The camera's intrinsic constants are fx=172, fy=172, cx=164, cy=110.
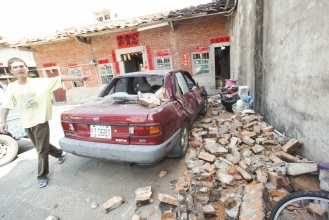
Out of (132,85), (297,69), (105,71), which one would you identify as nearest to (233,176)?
(297,69)

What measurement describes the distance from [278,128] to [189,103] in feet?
5.80

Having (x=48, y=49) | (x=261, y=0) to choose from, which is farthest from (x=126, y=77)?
(x=48, y=49)

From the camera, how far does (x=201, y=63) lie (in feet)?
29.5

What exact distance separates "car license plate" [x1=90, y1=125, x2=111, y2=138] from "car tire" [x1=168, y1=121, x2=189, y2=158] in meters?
1.12

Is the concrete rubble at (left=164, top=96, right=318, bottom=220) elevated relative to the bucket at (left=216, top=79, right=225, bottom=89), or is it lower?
lower

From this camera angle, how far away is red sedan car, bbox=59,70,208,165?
218 centimetres

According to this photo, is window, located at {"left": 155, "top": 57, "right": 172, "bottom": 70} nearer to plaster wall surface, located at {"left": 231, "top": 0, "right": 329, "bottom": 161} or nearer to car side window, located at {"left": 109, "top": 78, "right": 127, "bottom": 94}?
plaster wall surface, located at {"left": 231, "top": 0, "right": 329, "bottom": 161}

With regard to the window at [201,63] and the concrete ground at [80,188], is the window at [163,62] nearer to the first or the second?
the window at [201,63]

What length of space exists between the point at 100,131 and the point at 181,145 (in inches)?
51.9

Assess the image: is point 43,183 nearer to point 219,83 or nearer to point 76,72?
point 219,83

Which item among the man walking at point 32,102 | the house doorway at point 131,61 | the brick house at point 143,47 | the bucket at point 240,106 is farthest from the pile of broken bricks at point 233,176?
the house doorway at point 131,61

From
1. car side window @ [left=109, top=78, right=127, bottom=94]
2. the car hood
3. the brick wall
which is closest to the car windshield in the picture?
car side window @ [left=109, top=78, right=127, bottom=94]

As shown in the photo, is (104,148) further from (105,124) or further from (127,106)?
(127,106)

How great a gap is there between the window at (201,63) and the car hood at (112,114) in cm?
710
